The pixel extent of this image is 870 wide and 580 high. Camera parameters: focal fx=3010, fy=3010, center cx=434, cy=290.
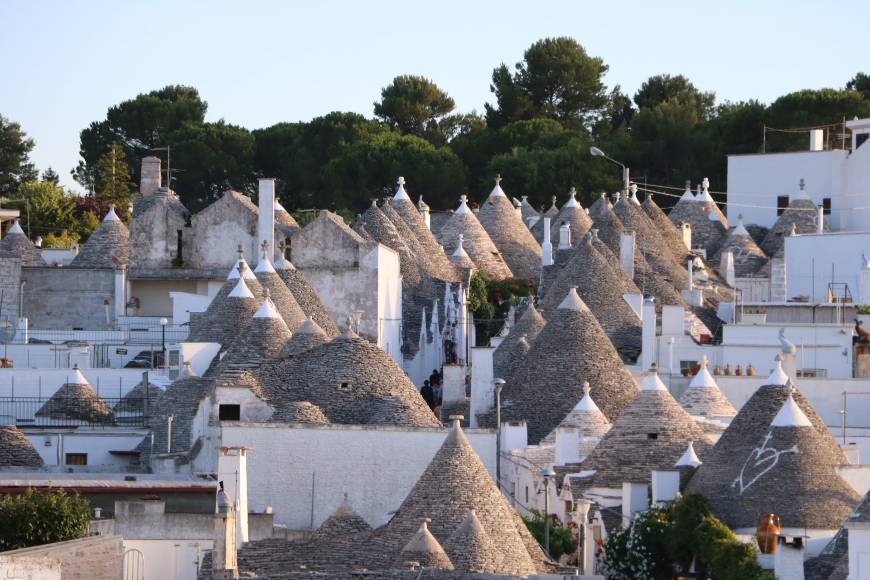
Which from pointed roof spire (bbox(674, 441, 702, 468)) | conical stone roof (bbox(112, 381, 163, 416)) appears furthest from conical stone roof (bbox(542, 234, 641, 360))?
pointed roof spire (bbox(674, 441, 702, 468))

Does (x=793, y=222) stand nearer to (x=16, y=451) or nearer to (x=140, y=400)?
(x=140, y=400)

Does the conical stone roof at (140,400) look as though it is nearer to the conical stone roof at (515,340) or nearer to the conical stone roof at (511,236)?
the conical stone roof at (515,340)

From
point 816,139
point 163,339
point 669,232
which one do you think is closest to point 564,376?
point 163,339

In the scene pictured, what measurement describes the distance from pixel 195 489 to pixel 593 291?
58.3 ft

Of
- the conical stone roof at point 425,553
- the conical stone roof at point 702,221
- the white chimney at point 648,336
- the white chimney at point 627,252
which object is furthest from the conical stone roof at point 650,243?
the conical stone roof at point 425,553

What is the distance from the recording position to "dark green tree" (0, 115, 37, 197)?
95.9 metres

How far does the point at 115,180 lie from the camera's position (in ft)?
301

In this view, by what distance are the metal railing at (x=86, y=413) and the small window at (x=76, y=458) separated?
166 centimetres

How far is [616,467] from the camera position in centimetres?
4494

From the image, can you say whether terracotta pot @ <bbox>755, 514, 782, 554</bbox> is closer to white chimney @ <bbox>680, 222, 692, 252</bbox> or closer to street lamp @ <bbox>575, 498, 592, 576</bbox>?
street lamp @ <bbox>575, 498, 592, 576</bbox>

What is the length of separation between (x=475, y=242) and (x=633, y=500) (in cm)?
2787

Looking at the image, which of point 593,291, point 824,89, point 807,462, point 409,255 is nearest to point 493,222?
point 409,255

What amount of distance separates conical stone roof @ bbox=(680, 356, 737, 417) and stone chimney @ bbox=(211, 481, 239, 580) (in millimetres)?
15318

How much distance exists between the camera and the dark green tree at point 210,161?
9119cm
